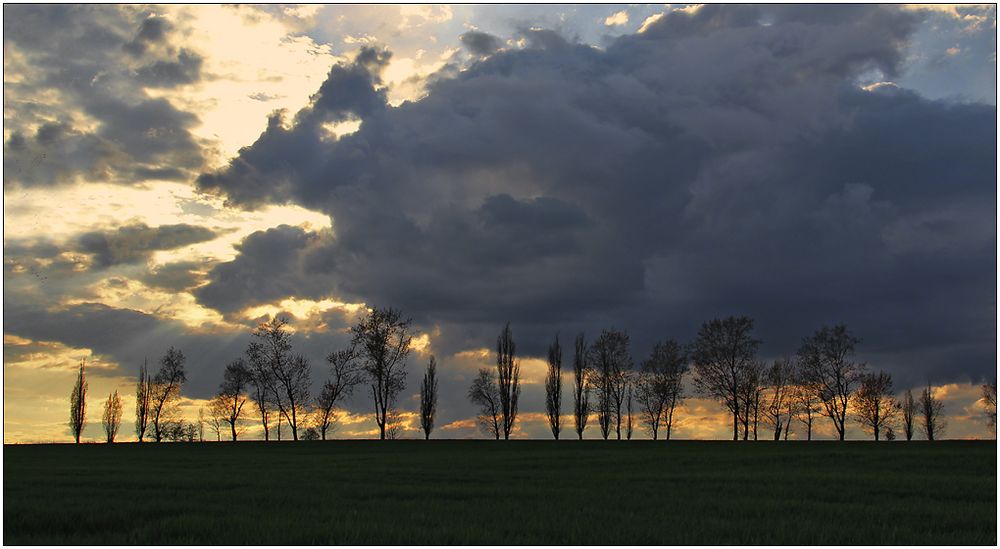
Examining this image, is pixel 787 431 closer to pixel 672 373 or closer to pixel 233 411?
pixel 672 373

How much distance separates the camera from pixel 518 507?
21.5 metres

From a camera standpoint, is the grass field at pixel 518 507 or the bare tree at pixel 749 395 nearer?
the grass field at pixel 518 507

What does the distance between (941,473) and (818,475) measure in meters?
5.85

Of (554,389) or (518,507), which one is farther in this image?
(554,389)

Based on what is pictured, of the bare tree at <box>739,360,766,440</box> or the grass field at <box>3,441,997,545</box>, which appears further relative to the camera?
the bare tree at <box>739,360,766,440</box>

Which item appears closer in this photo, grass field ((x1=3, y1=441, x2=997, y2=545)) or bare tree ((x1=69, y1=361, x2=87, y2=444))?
grass field ((x1=3, y1=441, x2=997, y2=545))

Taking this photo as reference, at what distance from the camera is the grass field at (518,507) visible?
16.9 m

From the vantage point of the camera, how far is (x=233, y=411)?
106 m

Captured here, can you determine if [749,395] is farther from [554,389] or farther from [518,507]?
[518,507]

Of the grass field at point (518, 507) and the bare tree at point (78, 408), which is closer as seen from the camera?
the grass field at point (518, 507)

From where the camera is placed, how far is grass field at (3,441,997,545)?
664 inches

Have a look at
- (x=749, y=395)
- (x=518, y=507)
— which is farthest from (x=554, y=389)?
(x=518, y=507)

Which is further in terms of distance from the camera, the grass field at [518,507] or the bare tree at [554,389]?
the bare tree at [554,389]

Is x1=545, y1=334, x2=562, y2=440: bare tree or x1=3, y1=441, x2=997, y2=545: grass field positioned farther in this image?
x1=545, y1=334, x2=562, y2=440: bare tree
